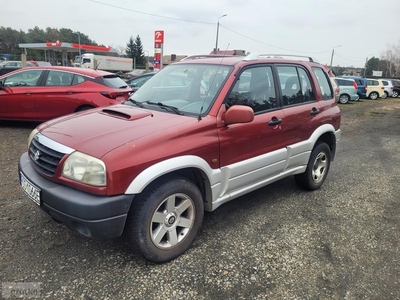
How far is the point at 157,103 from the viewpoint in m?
3.38

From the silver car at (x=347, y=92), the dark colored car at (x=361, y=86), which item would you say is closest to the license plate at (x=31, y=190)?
the silver car at (x=347, y=92)

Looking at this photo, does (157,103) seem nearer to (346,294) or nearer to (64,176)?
(64,176)

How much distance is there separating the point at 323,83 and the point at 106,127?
3339 mm

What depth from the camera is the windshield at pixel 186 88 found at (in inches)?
125

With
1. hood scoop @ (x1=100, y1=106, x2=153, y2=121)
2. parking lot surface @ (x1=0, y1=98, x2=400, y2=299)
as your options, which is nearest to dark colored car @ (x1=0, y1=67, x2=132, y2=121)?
parking lot surface @ (x1=0, y1=98, x2=400, y2=299)

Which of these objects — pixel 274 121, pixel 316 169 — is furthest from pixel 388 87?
pixel 274 121

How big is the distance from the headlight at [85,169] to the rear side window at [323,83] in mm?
3450

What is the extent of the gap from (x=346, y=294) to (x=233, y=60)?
2.52 meters

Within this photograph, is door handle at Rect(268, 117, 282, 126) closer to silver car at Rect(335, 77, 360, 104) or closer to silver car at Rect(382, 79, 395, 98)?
silver car at Rect(335, 77, 360, 104)

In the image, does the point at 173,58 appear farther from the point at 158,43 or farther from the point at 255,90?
the point at 158,43

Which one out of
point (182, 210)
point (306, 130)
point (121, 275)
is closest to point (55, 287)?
point (121, 275)

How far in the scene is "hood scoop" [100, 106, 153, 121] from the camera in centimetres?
298

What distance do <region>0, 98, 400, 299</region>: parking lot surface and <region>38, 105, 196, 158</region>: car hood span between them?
3.39ft

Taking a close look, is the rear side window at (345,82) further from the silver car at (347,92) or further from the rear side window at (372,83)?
the rear side window at (372,83)
